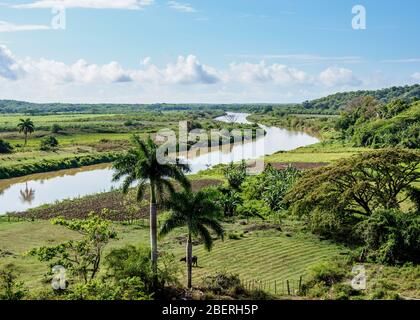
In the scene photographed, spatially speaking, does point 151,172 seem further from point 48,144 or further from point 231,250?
point 48,144

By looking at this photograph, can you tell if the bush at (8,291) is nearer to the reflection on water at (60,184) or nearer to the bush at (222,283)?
the bush at (222,283)

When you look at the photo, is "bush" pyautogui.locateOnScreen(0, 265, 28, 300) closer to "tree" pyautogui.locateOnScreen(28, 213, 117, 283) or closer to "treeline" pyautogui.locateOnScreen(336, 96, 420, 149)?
"tree" pyautogui.locateOnScreen(28, 213, 117, 283)

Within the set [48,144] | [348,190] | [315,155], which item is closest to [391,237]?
[348,190]

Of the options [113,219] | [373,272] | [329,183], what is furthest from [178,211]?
[113,219]

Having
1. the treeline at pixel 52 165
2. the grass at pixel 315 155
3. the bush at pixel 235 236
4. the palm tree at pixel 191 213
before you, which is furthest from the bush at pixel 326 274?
the treeline at pixel 52 165
